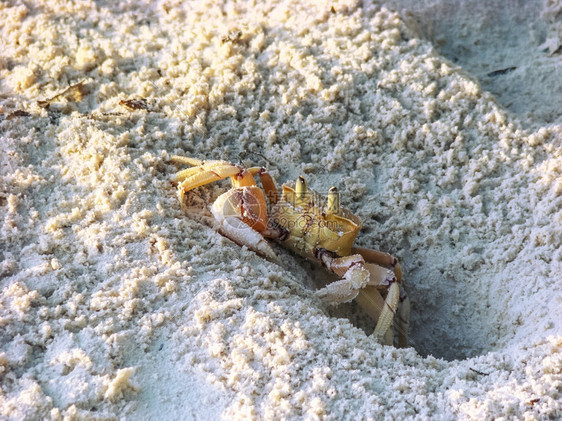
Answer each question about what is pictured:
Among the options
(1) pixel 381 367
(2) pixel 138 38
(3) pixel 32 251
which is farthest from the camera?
(2) pixel 138 38

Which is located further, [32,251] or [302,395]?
[32,251]

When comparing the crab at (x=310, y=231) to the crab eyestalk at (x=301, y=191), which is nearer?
the crab at (x=310, y=231)

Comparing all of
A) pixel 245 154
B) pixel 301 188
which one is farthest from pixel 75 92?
pixel 301 188

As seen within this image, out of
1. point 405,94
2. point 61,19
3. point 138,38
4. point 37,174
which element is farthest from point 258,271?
point 61,19

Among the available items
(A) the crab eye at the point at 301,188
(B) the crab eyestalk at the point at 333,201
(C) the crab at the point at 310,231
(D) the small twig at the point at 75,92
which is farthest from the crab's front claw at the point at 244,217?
(D) the small twig at the point at 75,92

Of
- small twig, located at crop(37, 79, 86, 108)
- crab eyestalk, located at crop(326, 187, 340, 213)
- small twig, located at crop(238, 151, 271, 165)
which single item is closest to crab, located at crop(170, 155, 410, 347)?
crab eyestalk, located at crop(326, 187, 340, 213)

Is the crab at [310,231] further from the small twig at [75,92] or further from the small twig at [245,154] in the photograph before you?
the small twig at [75,92]

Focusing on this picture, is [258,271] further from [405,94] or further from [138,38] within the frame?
[138,38]

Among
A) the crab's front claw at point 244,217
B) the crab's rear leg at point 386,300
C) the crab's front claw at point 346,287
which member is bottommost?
the crab's rear leg at point 386,300
